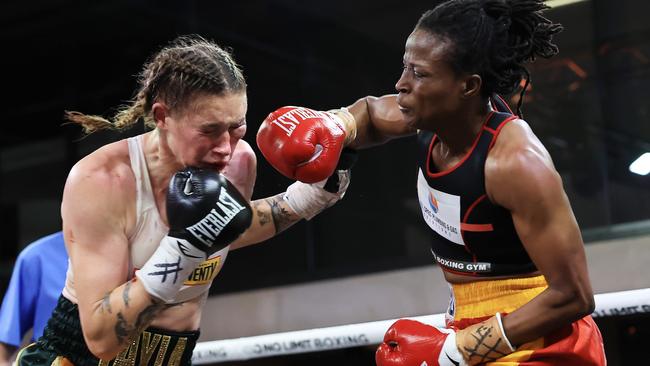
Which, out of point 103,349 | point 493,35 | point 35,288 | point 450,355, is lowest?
point 35,288

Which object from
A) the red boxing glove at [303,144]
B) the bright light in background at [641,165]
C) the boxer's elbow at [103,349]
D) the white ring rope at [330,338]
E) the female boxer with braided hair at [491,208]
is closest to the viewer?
the female boxer with braided hair at [491,208]

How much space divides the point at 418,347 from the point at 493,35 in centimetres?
68

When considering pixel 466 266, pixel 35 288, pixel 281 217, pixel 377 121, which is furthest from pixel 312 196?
pixel 35 288

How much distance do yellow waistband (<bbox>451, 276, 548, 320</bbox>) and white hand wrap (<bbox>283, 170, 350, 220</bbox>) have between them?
0.44 m

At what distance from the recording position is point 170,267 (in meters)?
1.79

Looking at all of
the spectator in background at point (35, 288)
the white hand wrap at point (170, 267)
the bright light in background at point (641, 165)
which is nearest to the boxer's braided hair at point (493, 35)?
the white hand wrap at point (170, 267)

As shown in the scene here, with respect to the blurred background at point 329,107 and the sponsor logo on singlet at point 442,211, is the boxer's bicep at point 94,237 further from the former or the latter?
the blurred background at point 329,107

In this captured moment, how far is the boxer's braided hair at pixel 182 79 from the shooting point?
1937mm

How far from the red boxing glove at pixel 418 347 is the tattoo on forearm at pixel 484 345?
30 mm

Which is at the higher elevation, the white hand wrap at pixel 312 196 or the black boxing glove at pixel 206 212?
the black boxing glove at pixel 206 212

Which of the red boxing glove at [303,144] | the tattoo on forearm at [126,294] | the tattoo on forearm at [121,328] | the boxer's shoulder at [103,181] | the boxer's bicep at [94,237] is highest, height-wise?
the red boxing glove at [303,144]

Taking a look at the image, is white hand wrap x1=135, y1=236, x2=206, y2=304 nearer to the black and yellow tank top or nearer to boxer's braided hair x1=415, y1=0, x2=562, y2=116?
the black and yellow tank top

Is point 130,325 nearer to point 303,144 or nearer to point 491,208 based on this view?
point 303,144

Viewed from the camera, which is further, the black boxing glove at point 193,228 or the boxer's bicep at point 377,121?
the boxer's bicep at point 377,121
